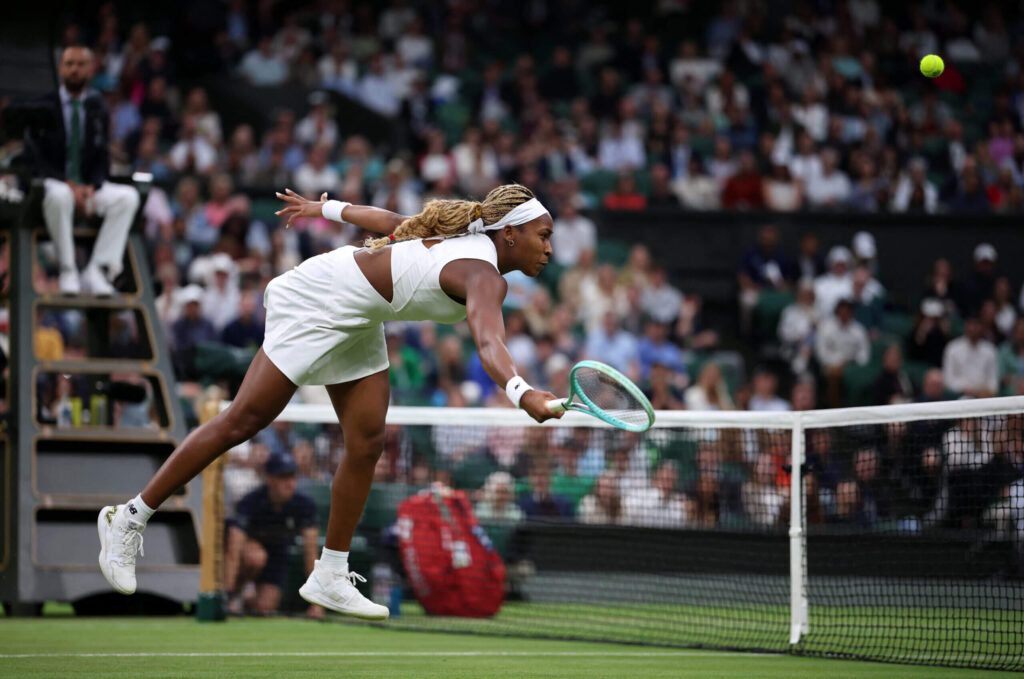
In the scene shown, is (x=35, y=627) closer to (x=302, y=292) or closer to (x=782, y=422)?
(x=302, y=292)

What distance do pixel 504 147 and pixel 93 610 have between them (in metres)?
9.62

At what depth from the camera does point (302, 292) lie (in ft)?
23.0

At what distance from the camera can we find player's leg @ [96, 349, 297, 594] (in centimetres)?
688

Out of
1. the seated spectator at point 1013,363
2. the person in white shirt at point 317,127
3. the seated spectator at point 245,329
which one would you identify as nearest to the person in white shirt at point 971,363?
the seated spectator at point 1013,363

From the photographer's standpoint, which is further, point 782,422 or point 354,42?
point 354,42

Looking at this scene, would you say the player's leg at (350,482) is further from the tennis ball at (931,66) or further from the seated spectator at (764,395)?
the seated spectator at (764,395)

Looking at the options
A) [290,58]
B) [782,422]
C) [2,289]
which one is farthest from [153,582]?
[290,58]

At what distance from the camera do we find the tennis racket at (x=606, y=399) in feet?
18.8

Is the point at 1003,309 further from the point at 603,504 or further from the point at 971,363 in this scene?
the point at 603,504

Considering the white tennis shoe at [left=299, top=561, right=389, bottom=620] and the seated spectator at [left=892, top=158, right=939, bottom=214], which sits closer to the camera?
the white tennis shoe at [left=299, top=561, right=389, bottom=620]

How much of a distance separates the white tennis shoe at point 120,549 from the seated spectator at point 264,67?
14099mm

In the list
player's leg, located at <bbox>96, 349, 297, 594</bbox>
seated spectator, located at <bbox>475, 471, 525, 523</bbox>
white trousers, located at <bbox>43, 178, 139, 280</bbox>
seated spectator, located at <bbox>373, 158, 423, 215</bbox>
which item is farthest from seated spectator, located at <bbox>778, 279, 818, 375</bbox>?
player's leg, located at <bbox>96, 349, 297, 594</bbox>

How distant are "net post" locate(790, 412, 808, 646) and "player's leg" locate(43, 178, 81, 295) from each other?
532 cm

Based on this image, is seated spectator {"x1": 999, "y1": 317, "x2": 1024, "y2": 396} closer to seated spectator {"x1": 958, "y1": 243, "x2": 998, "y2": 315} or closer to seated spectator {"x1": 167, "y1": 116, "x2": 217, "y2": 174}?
seated spectator {"x1": 958, "y1": 243, "x2": 998, "y2": 315}
